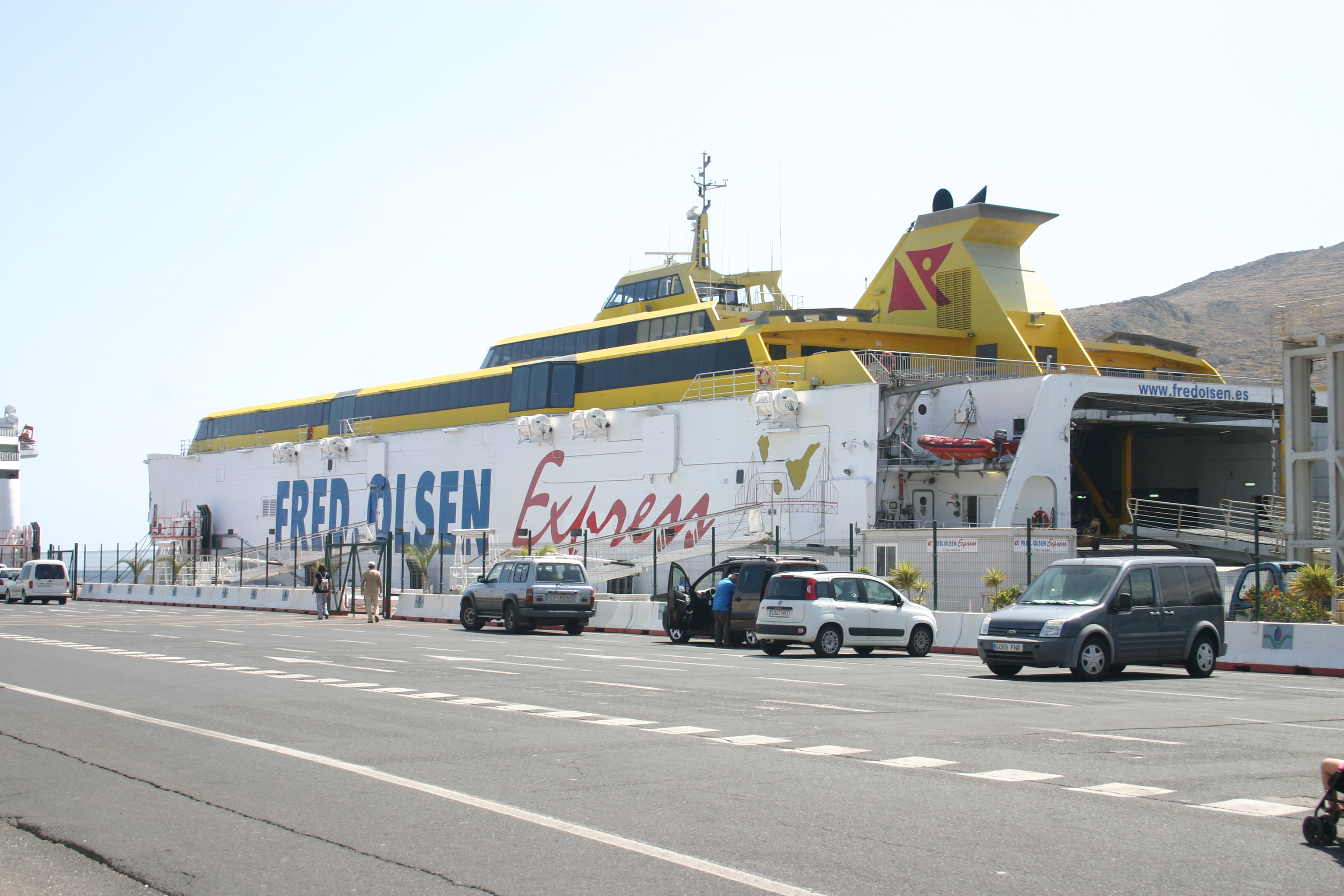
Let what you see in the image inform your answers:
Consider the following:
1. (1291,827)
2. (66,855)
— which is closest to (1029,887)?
(1291,827)

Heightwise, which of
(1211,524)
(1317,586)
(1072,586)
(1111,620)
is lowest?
(1111,620)

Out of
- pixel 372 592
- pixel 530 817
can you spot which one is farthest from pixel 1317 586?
pixel 372 592

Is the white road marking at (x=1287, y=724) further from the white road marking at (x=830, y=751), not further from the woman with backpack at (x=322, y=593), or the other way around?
the woman with backpack at (x=322, y=593)

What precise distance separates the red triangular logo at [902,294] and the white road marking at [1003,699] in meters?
24.8

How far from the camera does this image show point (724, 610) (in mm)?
23312

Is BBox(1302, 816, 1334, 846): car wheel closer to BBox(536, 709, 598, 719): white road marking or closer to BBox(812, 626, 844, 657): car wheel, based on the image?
BBox(536, 709, 598, 719): white road marking

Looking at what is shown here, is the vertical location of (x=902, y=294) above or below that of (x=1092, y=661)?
above

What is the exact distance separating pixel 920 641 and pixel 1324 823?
1492 centimetres

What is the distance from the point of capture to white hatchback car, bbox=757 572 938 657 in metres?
19.4

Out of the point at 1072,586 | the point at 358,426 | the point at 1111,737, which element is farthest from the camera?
the point at 358,426

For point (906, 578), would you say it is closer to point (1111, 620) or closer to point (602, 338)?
point (1111, 620)

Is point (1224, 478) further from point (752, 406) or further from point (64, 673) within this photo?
point (64, 673)

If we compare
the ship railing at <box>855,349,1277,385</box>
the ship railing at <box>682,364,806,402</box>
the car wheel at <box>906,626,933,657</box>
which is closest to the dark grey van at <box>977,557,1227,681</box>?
the car wheel at <box>906,626,933,657</box>

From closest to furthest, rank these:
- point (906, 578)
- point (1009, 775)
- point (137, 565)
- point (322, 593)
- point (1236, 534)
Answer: point (1009, 775) → point (906, 578) → point (1236, 534) → point (322, 593) → point (137, 565)
